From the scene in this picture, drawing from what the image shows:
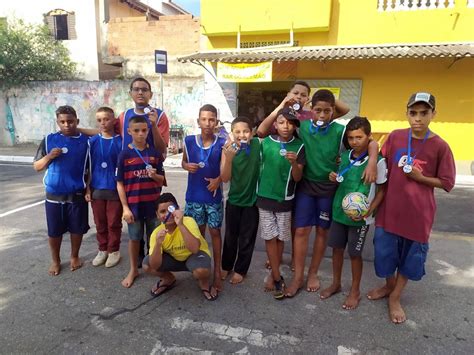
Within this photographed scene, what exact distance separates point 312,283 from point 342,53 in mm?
7954

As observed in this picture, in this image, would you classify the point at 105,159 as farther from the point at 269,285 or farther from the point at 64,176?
the point at 269,285

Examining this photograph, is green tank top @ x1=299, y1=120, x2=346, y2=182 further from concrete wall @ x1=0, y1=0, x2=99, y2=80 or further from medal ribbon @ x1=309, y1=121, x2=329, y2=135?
concrete wall @ x1=0, y1=0, x2=99, y2=80

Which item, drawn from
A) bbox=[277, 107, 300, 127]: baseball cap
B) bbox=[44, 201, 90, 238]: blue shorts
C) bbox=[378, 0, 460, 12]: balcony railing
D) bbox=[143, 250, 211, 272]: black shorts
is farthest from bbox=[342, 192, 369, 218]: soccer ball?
bbox=[378, 0, 460, 12]: balcony railing

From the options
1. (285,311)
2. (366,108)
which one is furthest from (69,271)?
(366,108)

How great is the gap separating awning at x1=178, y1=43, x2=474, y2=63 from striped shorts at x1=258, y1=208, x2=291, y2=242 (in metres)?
7.53

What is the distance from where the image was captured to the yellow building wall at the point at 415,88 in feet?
32.9

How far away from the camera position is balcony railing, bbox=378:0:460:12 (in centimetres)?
986

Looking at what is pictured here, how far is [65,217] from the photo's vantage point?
3.48 m

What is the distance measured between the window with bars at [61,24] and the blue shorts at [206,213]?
605 inches

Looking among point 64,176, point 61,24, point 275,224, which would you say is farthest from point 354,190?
point 61,24

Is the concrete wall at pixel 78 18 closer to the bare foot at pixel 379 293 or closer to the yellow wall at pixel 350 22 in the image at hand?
the yellow wall at pixel 350 22

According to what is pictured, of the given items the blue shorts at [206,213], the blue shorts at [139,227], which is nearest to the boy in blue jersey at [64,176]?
the blue shorts at [139,227]

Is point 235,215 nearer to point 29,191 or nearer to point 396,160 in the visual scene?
point 396,160

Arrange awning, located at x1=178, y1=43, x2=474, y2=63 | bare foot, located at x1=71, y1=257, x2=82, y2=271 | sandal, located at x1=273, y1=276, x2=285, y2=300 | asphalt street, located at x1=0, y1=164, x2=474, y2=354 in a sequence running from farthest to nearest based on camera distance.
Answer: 1. awning, located at x1=178, y1=43, x2=474, y2=63
2. bare foot, located at x1=71, y1=257, x2=82, y2=271
3. sandal, located at x1=273, y1=276, x2=285, y2=300
4. asphalt street, located at x1=0, y1=164, x2=474, y2=354
